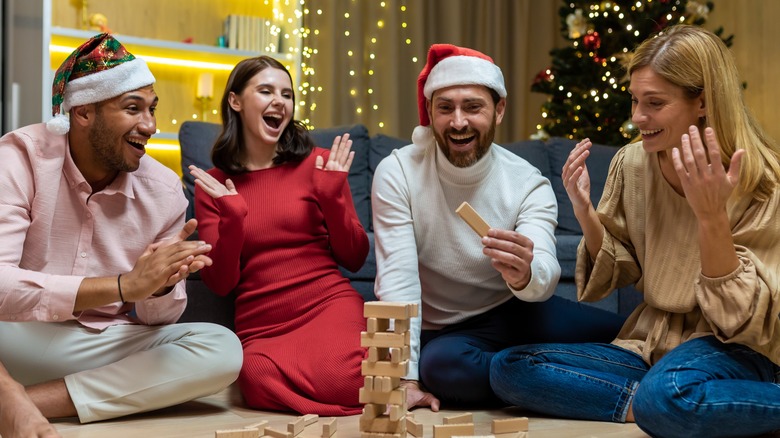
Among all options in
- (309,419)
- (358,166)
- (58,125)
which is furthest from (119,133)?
(358,166)

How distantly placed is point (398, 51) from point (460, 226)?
3.25m

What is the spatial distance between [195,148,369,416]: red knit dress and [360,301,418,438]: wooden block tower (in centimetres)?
40

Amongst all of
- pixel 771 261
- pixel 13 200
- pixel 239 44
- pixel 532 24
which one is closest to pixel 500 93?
pixel 771 261

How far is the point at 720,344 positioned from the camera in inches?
75.2

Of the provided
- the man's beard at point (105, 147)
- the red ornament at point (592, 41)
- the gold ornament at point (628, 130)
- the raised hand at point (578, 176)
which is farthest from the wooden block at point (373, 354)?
the red ornament at point (592, 41)

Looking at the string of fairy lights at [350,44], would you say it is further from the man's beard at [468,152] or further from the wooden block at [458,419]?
the wooden block at [458,419]

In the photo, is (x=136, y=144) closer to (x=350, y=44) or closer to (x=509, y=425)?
(x=509, y=425)

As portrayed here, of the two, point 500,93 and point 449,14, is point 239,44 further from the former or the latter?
point 500,93

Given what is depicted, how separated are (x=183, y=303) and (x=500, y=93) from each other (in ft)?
3.61

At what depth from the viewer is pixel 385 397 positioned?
1.79 m

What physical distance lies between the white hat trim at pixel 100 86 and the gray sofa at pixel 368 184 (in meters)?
0.80

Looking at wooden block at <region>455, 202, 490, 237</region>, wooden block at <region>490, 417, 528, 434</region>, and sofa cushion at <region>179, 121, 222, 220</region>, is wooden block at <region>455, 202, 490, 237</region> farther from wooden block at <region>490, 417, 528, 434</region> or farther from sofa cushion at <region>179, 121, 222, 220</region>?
sofa cushion at <region>179, 121, 222, 220</region>

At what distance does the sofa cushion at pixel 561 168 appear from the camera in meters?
3.79

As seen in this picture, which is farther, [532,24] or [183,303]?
[532,24]
